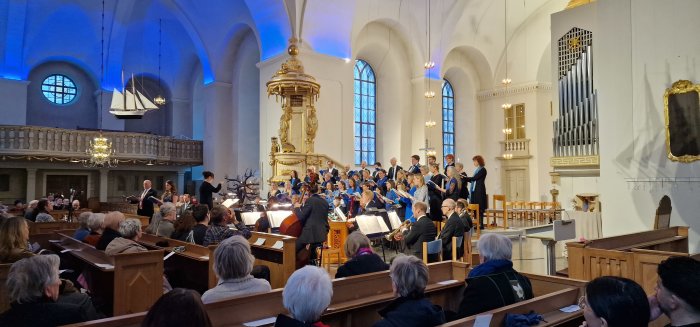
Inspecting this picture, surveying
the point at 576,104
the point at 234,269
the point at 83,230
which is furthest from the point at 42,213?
the point at 576,104

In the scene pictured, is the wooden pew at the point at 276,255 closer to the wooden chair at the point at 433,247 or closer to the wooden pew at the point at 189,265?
the wooden pew at the point at 189,265

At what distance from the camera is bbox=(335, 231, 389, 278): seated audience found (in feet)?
13.2

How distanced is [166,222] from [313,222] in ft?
6.83

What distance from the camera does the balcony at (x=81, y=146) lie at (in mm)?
15750

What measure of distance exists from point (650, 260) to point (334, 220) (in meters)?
5.41

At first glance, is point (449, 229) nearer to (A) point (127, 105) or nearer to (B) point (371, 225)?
(B) point (371, 225)

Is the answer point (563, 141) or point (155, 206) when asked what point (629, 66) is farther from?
point (155, 206)

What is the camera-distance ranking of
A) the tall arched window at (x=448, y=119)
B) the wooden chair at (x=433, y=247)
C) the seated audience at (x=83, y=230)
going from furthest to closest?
1. the tall arched window at (x=448, y=119)
2. the seated audience at (x=83, y=230)
3. the wooden chair at (x=433, y=247)

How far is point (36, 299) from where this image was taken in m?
2.56

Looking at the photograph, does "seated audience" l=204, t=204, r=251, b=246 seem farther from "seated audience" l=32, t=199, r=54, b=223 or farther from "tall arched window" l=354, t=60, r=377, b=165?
"tall arched window" l=354, t=60, r=377, b=165

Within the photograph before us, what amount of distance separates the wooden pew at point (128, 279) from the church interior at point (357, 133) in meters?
0.02

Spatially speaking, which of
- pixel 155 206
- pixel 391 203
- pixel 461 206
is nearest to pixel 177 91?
pixel 155 206

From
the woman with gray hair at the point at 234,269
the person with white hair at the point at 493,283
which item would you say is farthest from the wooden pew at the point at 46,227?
the person with white hair at the point at 493,283

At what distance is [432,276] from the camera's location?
4.00 metres
